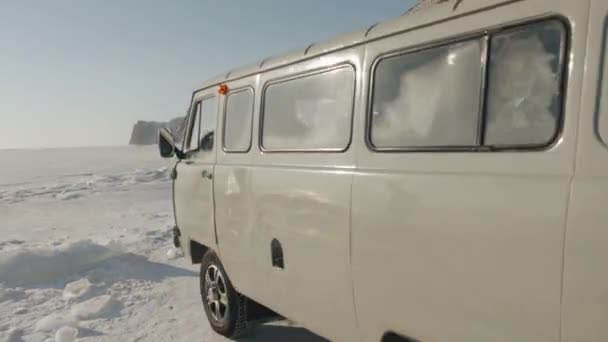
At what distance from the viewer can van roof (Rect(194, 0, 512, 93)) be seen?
2299 mm

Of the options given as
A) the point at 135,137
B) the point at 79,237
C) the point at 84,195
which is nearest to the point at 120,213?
the point at 79,237

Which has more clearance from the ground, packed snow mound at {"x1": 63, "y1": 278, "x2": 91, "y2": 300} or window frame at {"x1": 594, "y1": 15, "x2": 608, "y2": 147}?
window frame at {"x1": 594, "y1": 15, "x2": 608, "y2": 147}

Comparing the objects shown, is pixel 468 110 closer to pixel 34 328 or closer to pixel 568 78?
pixel 568 78

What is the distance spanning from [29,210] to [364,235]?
573 inches

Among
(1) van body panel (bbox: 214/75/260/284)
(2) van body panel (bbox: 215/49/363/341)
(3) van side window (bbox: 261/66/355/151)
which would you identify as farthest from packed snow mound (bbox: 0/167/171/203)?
(3) van side window (bbox: 261/66/355/151)

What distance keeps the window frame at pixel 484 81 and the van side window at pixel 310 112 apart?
0.17 metres

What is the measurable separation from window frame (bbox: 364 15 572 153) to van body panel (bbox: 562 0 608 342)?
3.6 inches

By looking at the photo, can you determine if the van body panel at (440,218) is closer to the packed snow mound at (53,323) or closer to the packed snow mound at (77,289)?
the packed snow mound at (53,323)

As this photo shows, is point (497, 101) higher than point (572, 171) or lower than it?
higher

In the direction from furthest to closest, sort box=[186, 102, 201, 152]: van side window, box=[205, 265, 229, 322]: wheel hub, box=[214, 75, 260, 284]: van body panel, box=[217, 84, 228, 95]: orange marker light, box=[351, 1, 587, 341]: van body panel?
box=[186, 102, 201, 152]: van side window → box=[205, 265, 229, 322]: wheel hub → box=[217, 84, 228, 95]: orange marker light → box=[214, 75, 260, 284]: van body panel → box=[351, 1, 587, 341]: van body panel

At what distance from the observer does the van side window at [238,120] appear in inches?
159

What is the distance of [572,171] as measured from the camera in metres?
1.80

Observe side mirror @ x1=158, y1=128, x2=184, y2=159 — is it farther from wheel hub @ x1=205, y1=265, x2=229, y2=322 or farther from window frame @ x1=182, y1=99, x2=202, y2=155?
wheel hub @ x1=205, y1=265, x2=229, y2=322

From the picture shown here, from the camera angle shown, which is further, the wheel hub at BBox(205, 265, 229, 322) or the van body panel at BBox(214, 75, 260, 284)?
the wheel hub at BBox(205, 265, 229, 322)
